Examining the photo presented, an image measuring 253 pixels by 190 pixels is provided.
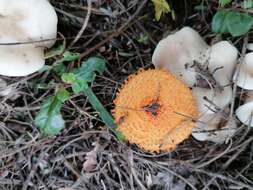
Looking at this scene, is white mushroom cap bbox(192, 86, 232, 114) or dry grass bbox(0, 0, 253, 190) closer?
white mushroom cap bbox(192, 86, 232, 114)

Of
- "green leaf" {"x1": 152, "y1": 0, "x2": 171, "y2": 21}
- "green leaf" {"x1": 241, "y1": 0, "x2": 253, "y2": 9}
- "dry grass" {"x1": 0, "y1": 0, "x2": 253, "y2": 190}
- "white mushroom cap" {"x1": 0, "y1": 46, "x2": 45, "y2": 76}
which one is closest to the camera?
"white mushroom cap" {"x1": 0, "y1": 46, "x2": 45, "y2": 76}

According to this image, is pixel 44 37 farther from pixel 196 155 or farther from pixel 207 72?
pixel 196 155

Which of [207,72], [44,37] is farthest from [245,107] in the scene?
[44,37]

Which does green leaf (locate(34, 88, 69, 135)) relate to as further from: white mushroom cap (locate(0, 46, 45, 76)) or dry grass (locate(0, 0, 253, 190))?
white mushroom cap (locate(0, 46, 45, 76))

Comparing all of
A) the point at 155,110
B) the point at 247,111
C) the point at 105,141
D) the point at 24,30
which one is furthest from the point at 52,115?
the point at 247,111

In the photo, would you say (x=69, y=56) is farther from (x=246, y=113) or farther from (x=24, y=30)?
(x=246, y=113)

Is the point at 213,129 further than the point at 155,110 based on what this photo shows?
Yes

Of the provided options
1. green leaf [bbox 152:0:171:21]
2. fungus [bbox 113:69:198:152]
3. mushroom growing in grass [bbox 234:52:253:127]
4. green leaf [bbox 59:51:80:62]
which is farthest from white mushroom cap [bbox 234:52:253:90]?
green leaf [bbox 59:51:80:62]

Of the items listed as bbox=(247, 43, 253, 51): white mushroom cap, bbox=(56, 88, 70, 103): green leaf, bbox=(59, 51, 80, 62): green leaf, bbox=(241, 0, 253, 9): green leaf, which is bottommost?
bbox=(56, 88, 70, 103): green leaf
